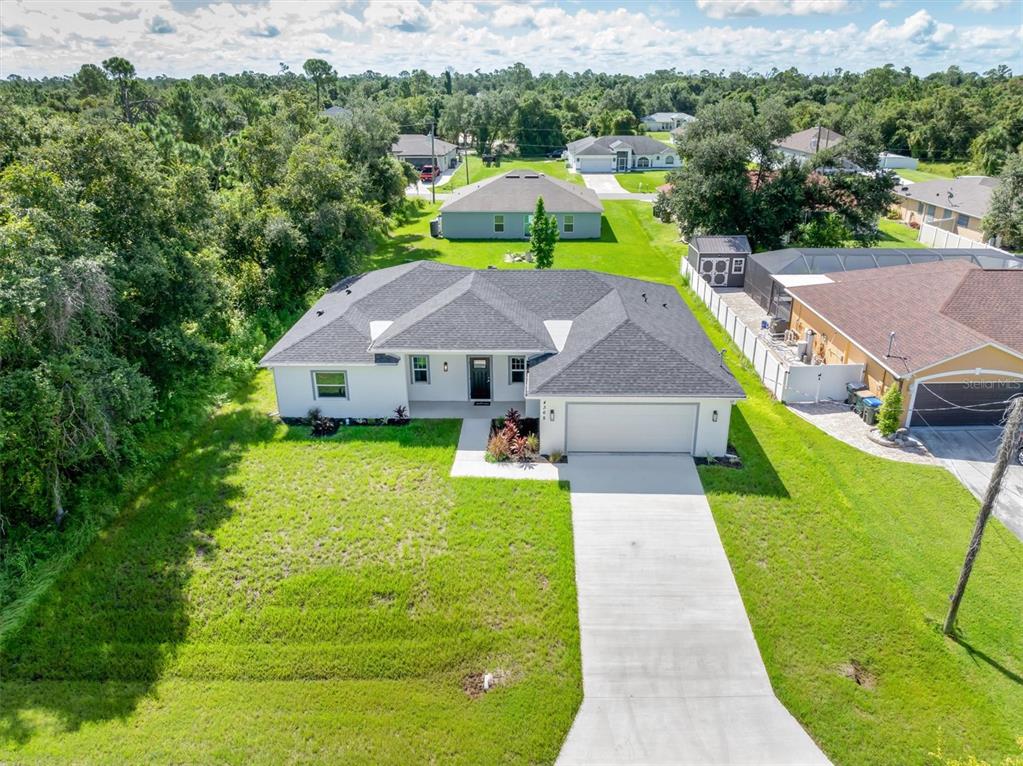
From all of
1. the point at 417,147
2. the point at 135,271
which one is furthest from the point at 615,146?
the point at 135,271

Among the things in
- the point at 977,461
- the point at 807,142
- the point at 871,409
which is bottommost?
the point at 977,461

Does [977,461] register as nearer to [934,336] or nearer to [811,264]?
[934,336]

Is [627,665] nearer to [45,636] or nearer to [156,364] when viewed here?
[45,636]

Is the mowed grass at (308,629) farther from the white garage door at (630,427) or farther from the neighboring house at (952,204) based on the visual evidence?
the neighboring house at (952,204)

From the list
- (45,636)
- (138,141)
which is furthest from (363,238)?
(45,636)

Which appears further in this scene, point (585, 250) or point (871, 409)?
point (585, 250)

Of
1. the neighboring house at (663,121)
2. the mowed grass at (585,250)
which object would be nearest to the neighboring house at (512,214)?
the mowed grass at (585,250)
